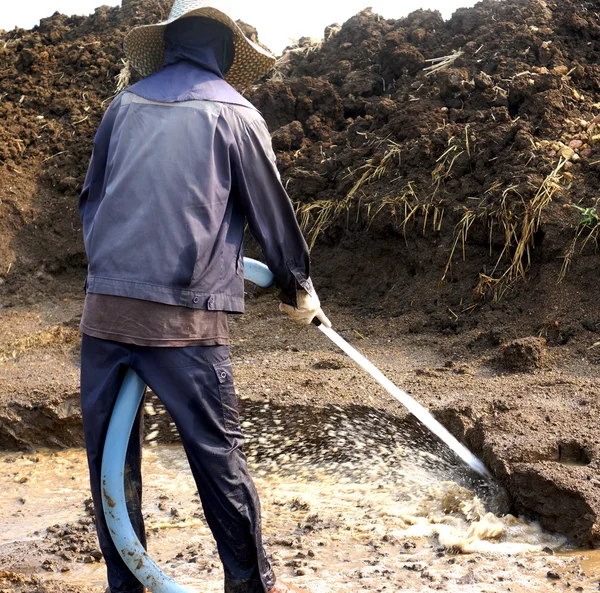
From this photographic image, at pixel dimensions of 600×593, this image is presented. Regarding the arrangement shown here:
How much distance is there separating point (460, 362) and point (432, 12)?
4.78 meters

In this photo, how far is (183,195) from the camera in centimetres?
226

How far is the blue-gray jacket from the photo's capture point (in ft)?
7.38

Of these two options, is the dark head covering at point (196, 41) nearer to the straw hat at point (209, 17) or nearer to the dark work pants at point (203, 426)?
the straw hat at point (209, 17)

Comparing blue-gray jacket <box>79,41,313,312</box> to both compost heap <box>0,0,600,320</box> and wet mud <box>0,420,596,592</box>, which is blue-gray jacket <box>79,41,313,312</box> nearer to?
wet mud <box>0,420,596,592</box>

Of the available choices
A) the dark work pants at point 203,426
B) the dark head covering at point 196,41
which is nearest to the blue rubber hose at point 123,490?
the dark work pants at point 203,426

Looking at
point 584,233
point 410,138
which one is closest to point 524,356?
point 584,233

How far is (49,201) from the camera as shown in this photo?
26.8ft

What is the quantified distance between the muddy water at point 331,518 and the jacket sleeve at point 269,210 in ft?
4.05

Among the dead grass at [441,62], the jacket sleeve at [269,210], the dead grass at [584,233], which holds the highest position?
the dead grass at [441,62]

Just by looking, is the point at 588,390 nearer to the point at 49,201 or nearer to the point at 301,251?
the point at 301,251

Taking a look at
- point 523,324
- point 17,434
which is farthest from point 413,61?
point 17,434

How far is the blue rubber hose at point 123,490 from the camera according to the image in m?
2.39

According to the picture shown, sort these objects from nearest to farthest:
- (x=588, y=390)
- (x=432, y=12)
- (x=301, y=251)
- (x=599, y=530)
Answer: (x=301, y=251), (x=599, y=530), (x=588, y=390), (x=432, y=12)

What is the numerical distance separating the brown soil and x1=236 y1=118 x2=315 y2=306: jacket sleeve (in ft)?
5.06
